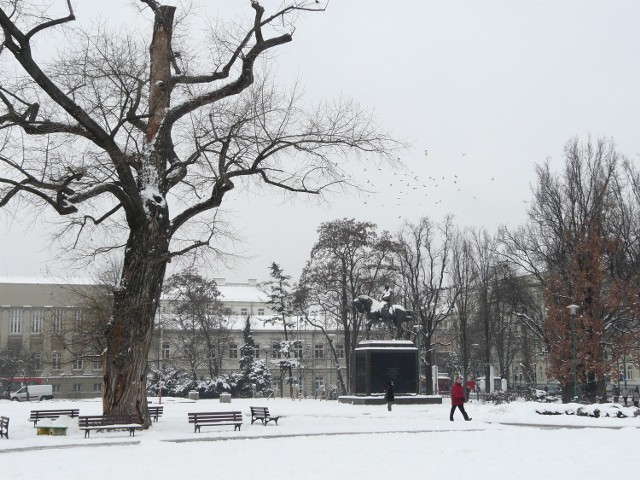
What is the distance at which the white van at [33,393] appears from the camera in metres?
60.7

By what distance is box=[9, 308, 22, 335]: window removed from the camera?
85.6 m

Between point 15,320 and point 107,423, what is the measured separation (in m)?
72.2

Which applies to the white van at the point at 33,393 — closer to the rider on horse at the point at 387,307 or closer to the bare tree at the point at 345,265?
the bare tree at the point at 345,265

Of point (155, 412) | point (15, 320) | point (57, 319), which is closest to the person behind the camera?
point (155, 412)

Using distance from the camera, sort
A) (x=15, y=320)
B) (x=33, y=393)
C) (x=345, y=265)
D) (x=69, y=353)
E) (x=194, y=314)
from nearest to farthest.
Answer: (x=345, y=265) → (x=194, y=314) → (x=33, y=393) → (x=69, y=353) → (x=15, y=320)

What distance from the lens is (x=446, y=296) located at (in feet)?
178

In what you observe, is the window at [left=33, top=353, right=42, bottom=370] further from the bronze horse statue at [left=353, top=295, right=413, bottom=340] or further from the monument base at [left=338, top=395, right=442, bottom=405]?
the monument base at [left=338, top=395, right=442, bottom=405]

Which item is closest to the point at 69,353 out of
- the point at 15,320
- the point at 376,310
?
the point at 15,320

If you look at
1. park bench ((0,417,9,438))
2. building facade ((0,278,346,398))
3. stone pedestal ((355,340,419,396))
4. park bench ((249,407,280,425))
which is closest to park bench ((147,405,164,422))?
park bench ((249,407,280,425))

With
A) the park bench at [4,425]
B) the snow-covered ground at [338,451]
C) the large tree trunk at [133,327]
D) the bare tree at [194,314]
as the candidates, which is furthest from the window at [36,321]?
the large tree trunk at [133,327]

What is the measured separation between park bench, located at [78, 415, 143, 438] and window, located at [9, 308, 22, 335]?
235 feet

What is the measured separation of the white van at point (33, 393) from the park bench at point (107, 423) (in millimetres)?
45014

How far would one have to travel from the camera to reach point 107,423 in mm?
19609

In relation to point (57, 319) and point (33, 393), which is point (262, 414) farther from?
point (57, 319)
